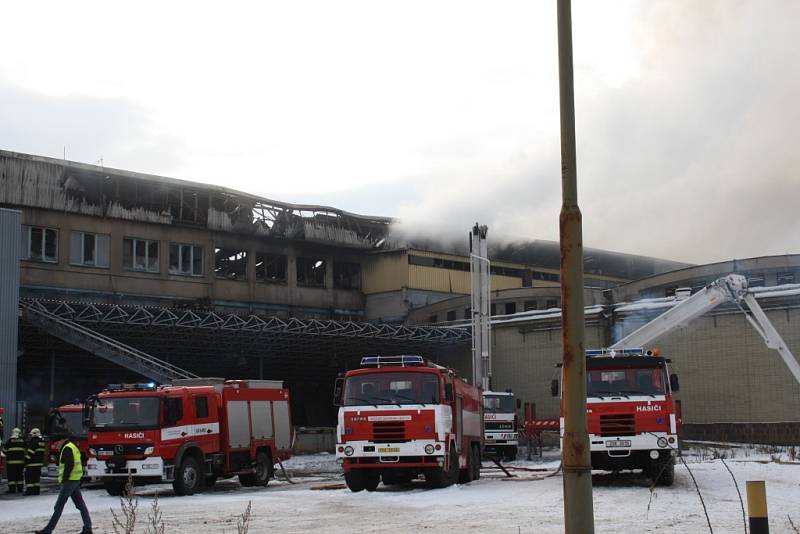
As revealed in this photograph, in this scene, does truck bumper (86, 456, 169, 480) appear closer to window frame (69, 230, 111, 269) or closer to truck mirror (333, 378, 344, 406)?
truck mirror (333, 378, 344, 406)

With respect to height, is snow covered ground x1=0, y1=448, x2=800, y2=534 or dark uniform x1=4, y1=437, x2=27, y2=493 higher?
dark uniform x1=4, y1=437, x2=27, y2=493

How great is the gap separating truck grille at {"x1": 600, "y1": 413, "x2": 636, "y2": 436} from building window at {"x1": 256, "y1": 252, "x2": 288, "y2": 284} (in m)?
34.7

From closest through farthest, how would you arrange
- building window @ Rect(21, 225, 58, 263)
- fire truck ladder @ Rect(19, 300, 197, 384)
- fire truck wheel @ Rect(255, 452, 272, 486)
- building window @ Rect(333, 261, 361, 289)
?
fire truck wheel @ Rect(255, 452, 272, 486)
fire truck ladder @ Rect(19, 300, 197, 384)
building window @ Rect(21, 225, 58, 263)
building window @ Rect(333, 261, 361, 289)

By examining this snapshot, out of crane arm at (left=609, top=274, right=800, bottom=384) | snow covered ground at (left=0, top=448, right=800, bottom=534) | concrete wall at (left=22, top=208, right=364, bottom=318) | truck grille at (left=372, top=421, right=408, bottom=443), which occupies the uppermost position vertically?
concrete wall at (left=22, top=208, right=364, bottom=318)

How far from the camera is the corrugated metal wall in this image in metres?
32.2

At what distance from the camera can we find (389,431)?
20.4 meters

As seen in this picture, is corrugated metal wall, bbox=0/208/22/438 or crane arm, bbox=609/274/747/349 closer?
crane arm, bbox=609/274/747/349

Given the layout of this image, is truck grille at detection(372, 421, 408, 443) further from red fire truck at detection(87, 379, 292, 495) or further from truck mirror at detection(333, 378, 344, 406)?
red fire truck at detection(87, 379, 292, 495)

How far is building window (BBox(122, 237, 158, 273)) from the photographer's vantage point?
1868 inches

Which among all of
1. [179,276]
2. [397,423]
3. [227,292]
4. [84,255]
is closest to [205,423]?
[397,423]

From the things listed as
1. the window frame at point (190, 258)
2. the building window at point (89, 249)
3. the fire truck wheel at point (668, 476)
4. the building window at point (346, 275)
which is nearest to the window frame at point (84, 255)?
the building window at point (89, 249)

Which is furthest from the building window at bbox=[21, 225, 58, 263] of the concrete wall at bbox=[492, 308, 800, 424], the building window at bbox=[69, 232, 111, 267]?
the concrete wall at bbox=[492, 308, 800, 424]

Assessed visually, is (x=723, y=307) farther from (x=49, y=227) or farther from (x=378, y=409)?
(x=49, y=227)

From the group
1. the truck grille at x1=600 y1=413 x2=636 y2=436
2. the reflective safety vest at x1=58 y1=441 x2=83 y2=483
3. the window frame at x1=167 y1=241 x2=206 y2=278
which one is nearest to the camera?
the reflective safety vest at x1=58 y1=441 x2=83 y2=483
